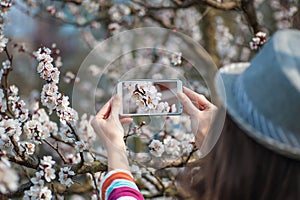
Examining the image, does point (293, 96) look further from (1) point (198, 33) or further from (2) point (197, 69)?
(1) point (198, 33)

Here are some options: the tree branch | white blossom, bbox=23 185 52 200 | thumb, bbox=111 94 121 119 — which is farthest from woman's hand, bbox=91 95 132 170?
the tree branch

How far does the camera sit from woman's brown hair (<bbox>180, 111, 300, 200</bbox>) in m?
0.74

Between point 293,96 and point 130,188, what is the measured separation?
407 millimetres

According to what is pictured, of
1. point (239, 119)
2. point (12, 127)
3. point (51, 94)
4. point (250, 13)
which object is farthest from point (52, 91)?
point (250, 13)

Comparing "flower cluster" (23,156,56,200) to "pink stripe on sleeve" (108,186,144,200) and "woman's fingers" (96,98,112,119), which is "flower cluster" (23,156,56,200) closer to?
"woman's fingers" (96,98,112,119)

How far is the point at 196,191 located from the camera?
867mm

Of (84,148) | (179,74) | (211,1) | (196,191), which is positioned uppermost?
(211,1)

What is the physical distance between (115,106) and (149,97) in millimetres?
167

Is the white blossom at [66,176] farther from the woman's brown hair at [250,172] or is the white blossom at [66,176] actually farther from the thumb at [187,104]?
the woman's brown hair at [250,172]

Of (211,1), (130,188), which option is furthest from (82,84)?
→ (211,1)

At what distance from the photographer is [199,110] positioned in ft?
3.67

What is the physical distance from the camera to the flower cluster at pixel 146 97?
49.4 inches

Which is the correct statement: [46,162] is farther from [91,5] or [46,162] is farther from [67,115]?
[91,5]

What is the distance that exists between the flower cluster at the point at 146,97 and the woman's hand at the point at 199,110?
11 cm
